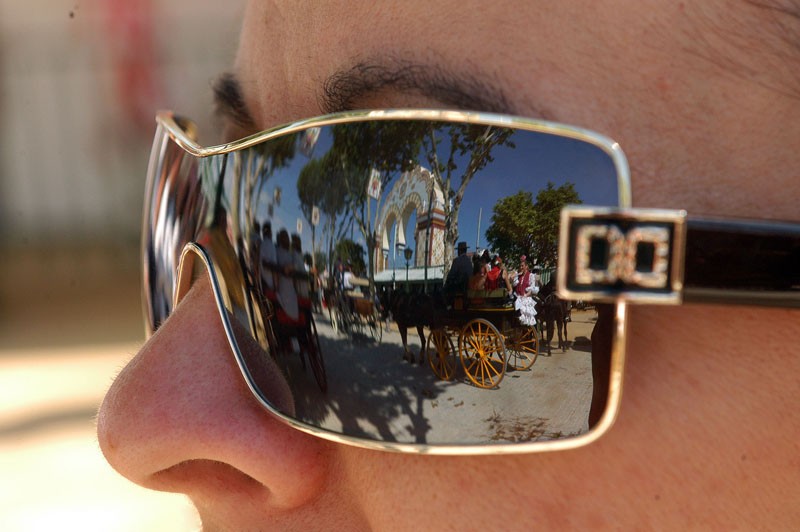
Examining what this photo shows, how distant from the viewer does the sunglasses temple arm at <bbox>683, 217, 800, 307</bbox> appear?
29.3 inches

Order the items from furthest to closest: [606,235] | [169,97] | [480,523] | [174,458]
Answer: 1. [169,97]
2. [174,458]
3. [480,523]
4. [606,235]

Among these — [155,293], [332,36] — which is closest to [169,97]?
[155,293]

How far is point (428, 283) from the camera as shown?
852 millimetres

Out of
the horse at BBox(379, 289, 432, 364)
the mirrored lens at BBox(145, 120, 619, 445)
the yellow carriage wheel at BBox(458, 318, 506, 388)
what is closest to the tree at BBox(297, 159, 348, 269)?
the mirrored lens at BBox(145, 120, 619, 445)

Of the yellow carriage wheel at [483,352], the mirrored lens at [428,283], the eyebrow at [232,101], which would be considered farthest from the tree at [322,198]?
the eyebrow at [232,101]

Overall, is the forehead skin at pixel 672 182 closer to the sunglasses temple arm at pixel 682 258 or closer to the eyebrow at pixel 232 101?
the sunglasses temple arm at pixel 682 258

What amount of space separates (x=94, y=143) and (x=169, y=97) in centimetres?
136

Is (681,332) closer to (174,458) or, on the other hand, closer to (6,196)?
(174,458)

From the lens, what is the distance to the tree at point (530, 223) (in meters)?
0.80

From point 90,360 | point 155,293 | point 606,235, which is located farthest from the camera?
point 90,360

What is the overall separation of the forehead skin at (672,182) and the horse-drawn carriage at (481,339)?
0.11 meters

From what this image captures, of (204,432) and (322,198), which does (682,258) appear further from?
(204,432)

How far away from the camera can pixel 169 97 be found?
7.55 metres

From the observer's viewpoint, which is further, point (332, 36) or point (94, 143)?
point (94, 143)
